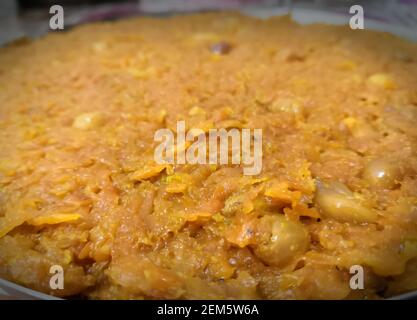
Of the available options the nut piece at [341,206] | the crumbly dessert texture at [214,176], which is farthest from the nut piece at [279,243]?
the nut piece at [341,206]

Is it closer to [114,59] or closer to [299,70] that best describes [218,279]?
[299,70]

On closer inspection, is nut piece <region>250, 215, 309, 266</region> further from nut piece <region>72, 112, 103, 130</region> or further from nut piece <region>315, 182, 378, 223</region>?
nut piece <region>72, 112, 103, 130</region>

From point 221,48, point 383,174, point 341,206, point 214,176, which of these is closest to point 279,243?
point 341,206

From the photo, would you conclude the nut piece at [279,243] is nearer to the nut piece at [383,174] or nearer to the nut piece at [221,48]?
the nut piece at [383,174]

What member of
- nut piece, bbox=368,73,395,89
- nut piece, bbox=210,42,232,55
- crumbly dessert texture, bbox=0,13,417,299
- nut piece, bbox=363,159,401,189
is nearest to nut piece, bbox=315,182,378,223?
crumbly dessert texture, bbox=0,13,417,299

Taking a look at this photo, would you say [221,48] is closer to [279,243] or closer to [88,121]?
[88,121]
